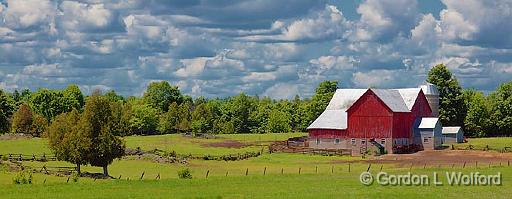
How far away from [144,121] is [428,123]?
248 ft

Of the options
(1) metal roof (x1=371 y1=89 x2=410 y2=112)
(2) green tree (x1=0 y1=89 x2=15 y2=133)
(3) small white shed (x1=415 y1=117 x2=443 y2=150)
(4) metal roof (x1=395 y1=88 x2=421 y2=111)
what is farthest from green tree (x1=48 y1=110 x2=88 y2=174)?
(4) metal roof (x1=395 y1=88 x2=421 y2=111)

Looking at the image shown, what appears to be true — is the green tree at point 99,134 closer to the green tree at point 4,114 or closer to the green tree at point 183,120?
the green tree at point 4,114

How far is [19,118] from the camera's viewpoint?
13750 cm

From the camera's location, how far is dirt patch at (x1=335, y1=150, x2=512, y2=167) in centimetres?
7425

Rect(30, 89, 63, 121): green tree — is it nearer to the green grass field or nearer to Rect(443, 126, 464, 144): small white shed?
Rect(443, 126, 464, 144): small white shed

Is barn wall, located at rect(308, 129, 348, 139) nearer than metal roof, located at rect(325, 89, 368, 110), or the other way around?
barn wall, located at rect(308, 129, 348, 139)

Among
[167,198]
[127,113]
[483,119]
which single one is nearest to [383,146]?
[483,119]

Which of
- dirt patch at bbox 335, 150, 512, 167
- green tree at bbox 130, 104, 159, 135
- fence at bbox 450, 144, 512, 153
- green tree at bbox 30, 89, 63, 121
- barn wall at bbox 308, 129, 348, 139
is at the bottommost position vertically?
dirt patch at bbox 335, 150, 512, 167

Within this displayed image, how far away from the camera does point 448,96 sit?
11894 centimetres

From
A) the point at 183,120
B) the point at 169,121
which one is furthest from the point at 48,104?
the point at 183,120

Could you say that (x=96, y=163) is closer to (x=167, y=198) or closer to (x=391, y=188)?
(x=167, y=198)

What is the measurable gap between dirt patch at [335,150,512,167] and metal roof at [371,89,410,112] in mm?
7869

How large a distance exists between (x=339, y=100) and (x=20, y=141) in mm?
45718

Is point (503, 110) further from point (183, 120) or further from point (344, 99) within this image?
point (183, 120)
